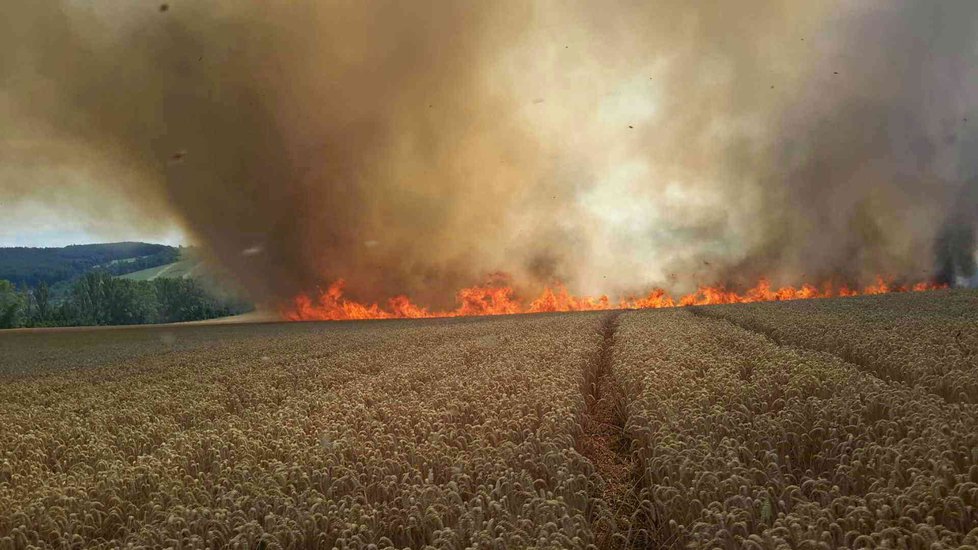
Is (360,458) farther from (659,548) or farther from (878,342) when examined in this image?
(878,342)

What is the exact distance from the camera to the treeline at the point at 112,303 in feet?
366

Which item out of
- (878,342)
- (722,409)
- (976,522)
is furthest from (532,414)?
(878,342)

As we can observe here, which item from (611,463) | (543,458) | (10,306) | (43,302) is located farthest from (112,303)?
(543,458)

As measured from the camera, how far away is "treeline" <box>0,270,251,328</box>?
11169 centimetres

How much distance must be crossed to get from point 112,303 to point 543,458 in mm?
134922

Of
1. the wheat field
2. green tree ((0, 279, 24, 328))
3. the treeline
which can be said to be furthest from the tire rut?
green tree ((0, 279, 24, 328))

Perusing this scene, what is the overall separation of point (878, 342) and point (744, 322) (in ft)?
40.8

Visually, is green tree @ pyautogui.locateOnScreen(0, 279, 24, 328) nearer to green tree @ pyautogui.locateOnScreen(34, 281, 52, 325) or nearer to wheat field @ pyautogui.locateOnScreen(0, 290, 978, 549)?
green tree @ pyautogui.locateOnScreen(34, 281, 52, 325)

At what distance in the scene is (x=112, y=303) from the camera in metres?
121

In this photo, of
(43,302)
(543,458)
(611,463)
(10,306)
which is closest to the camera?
(543,458)

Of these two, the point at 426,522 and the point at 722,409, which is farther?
the point at 722,409

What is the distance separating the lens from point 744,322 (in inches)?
1080

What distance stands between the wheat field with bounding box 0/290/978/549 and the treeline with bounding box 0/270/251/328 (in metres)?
103

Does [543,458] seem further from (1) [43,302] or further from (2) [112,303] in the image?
(1) [43,302]
